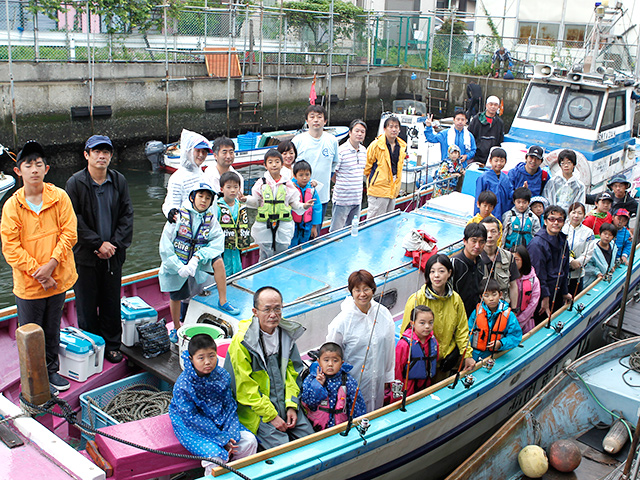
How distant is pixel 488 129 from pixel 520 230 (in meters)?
4.00

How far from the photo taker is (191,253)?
18.0 feet

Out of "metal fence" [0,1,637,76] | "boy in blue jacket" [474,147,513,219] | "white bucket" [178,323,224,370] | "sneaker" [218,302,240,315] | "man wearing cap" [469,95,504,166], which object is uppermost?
"metal fence" [0,1,637,76]

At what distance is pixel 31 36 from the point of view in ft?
56.1

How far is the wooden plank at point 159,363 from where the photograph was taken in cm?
520

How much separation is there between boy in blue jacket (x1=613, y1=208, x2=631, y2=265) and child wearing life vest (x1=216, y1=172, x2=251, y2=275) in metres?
4.46

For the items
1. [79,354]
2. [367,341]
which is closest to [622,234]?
[367,341]

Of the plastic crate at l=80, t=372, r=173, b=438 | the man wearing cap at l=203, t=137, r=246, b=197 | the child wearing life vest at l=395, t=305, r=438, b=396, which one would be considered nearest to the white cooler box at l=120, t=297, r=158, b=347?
the plastic crate at l=80, t=372, r=173, b=438

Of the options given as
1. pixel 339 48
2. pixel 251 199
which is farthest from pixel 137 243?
pixel 339 48

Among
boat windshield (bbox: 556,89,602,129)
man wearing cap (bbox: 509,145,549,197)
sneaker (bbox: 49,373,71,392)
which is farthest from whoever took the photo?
boat windshield (bbox: 556,89,602,129)

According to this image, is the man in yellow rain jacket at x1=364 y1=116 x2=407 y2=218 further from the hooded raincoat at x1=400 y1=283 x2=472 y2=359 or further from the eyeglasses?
the eyeglasses

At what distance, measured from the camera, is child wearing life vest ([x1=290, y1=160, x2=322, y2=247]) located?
671cm

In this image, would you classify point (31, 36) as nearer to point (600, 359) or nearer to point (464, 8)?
point (600, 359)

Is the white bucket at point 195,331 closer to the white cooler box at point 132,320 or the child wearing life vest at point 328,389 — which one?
the white cooler box at point 132,320

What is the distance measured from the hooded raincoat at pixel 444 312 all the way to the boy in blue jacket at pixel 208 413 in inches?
58.6
